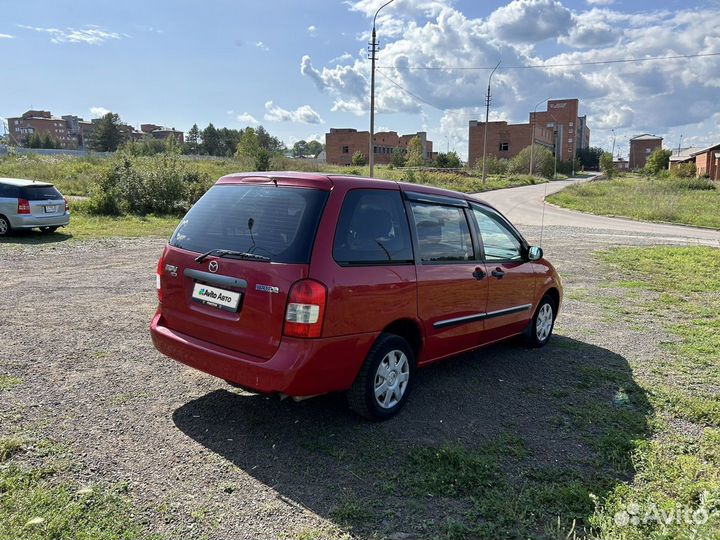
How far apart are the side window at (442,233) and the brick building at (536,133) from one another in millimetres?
104393

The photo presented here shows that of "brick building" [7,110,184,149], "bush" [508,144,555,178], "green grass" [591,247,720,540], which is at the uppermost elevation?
"brick building" [7,110,184,149]

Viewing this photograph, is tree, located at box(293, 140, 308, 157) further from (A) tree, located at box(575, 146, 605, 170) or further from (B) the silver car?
(B) the silver car

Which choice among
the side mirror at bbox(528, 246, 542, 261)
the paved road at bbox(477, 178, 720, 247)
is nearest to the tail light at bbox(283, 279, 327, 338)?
the side mirror at bbox(528, 246, 542, 261)

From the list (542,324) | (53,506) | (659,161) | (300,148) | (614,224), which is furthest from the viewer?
(300,148)

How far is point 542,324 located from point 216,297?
3.82 m

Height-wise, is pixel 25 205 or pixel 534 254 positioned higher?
pixel 25 205

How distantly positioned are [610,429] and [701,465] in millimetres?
621

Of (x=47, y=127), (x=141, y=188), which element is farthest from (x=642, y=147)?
(x=47, y=127)

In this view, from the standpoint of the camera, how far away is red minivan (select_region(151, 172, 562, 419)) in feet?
11.0

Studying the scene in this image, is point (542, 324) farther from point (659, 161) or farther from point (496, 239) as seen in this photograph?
point (659, 161)

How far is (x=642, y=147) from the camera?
159 metres

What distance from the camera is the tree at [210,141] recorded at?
11456 cm

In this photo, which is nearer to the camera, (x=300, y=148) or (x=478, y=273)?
(x=478, y=273)

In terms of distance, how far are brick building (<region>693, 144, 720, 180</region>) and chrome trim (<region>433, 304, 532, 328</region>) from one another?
70.0 meters
